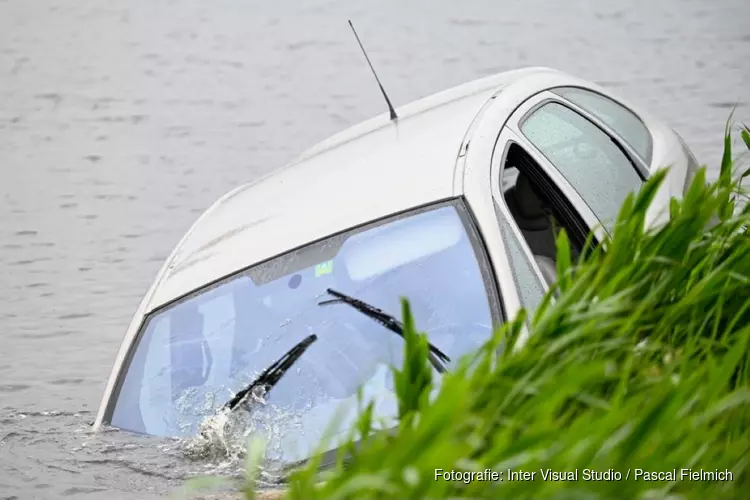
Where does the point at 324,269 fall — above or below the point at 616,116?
below

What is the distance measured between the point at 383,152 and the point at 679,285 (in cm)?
172

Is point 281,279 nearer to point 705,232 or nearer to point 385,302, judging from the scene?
point 385,302

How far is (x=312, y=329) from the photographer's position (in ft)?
15.0

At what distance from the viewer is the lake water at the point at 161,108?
302 inches

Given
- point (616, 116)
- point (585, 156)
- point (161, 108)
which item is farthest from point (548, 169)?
point (161, 108)

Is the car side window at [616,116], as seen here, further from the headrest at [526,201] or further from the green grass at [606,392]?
the green grass at [606,392]

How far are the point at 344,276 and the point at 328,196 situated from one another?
1.39 feet

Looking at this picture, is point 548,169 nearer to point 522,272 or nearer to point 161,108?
point 522,272

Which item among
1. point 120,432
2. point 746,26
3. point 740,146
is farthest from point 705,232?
point 746,26

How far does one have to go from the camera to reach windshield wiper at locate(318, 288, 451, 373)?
13.9ft

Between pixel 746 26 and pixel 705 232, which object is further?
pixel 746 26

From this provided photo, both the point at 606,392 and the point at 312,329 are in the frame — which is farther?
the point at 312,329

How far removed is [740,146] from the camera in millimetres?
13891

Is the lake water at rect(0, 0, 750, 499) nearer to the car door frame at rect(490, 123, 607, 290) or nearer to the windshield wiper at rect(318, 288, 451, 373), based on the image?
the windshield wiper at rect(318, 288, 451, 373)
